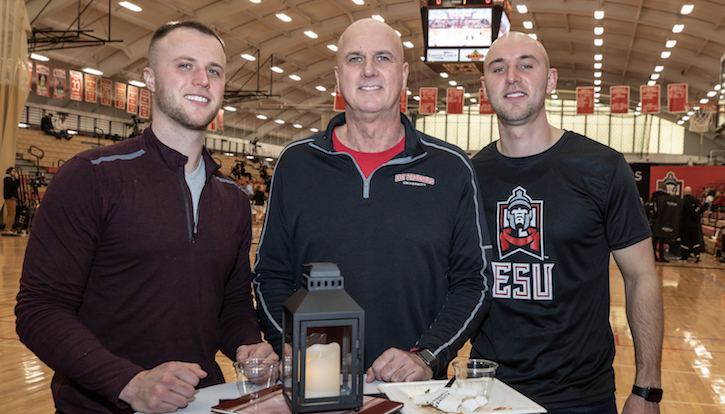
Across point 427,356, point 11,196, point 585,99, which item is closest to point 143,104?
point 11,196

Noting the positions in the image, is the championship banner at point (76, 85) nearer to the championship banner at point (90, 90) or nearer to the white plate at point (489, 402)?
the championship banner at point (90, 90)

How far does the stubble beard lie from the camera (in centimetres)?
169

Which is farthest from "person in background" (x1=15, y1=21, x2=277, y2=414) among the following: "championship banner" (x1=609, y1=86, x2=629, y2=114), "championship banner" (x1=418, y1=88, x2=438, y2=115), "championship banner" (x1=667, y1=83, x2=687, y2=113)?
"championship banner" (x1=667, y1=83, x2=687, y2=113)

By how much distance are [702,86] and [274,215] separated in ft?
79.3

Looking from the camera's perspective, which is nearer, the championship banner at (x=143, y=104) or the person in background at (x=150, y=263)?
the person in background at (x=150, y=263)

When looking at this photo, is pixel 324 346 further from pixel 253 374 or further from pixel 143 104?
pixel 143 104

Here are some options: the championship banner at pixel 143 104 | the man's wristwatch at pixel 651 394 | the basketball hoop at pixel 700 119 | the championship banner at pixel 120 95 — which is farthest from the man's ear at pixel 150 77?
the basketball hoop at pixel 700 119

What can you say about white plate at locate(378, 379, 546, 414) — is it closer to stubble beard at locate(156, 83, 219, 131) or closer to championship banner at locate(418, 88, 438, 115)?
stubble beard at locate(156, 83, 219, 131)

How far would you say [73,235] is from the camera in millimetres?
1466

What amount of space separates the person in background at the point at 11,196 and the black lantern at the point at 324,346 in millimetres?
11202

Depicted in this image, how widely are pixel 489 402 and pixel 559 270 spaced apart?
81 centimetres

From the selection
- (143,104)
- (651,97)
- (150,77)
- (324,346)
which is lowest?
(324,346)

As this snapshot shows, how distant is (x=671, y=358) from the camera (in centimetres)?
491

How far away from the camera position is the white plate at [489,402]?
3.78 ft
